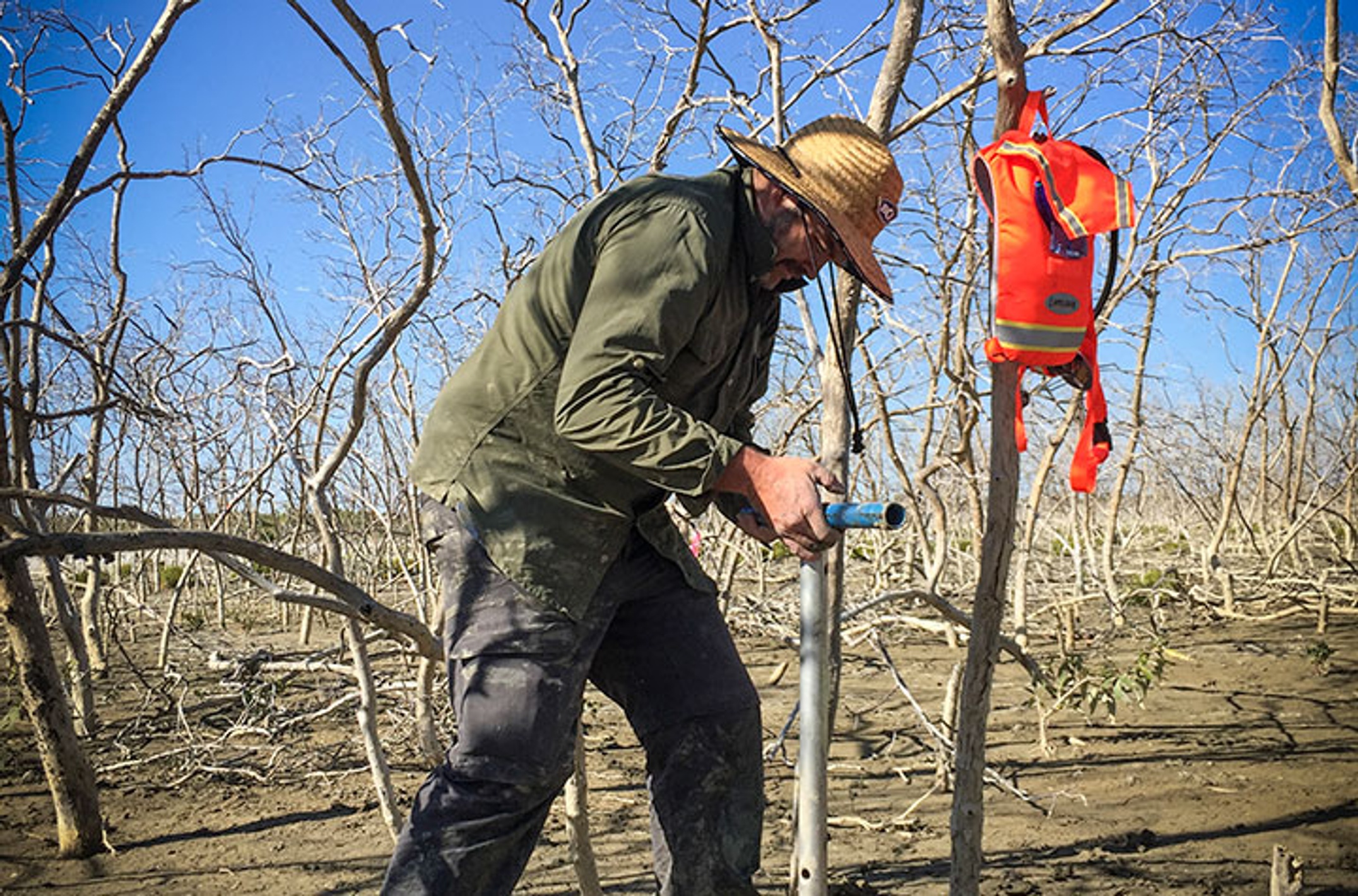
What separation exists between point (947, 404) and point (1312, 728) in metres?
2.60

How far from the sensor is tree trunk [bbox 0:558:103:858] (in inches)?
146

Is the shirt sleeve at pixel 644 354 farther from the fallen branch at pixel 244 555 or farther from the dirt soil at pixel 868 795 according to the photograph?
the dirt soil at pixel 868 795

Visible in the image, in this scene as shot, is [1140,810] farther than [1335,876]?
Yes

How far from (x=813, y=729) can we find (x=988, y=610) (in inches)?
36.0

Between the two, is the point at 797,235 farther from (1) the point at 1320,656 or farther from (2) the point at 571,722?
(1) the point at 1320,656

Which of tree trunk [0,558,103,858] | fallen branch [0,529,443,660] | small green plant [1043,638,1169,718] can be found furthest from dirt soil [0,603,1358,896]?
fallen branch [0,529,443,660]

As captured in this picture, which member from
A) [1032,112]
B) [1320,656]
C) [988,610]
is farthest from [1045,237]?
[1320,656]

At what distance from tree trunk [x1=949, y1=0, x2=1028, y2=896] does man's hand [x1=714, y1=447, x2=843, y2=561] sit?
0.87 m

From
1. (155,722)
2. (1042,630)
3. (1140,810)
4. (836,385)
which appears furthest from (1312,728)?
(155,722)

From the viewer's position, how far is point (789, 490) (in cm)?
181

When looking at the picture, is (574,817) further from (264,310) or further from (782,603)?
(782,603)

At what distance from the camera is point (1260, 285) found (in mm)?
10531

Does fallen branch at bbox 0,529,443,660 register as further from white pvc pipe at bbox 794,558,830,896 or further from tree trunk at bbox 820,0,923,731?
tree trunk at bbox 820,0,923,731

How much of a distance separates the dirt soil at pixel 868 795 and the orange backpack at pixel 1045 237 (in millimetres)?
1543
